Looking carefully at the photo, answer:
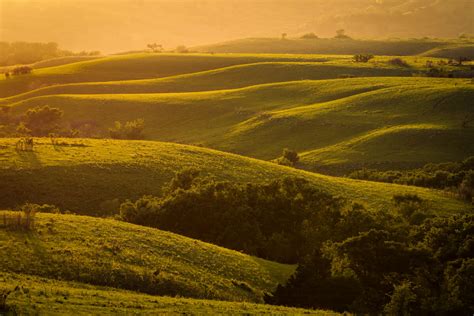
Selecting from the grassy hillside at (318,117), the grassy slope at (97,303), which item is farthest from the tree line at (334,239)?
the grassy hillside at (318,117)

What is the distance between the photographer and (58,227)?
39125 millimetres

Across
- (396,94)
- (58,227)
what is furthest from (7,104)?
(58,227)

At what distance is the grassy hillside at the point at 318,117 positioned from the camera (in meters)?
96.2

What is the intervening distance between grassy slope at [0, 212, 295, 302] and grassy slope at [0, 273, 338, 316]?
1805 mm

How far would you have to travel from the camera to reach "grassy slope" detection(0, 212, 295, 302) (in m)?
32.5

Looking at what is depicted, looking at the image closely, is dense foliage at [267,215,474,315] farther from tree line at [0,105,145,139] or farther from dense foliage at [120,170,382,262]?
tree line at [0,105,145,139]

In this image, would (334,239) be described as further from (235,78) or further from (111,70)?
(111,70)

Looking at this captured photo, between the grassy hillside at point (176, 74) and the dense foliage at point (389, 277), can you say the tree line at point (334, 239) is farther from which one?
the grassy hillside at point (176, 74)

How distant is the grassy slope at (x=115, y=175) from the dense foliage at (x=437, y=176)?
3.83 metres

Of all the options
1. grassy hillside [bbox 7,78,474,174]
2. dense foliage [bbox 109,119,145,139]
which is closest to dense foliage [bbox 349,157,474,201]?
grassy hillside [bbox 7,78,474,174]

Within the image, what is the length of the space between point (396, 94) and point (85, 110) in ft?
222

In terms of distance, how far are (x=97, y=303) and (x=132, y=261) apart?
8944 mm

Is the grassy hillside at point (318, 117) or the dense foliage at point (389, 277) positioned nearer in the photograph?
the dense foliage at point (389, 277)

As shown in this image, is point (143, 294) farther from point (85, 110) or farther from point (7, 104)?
point (7, 104)
